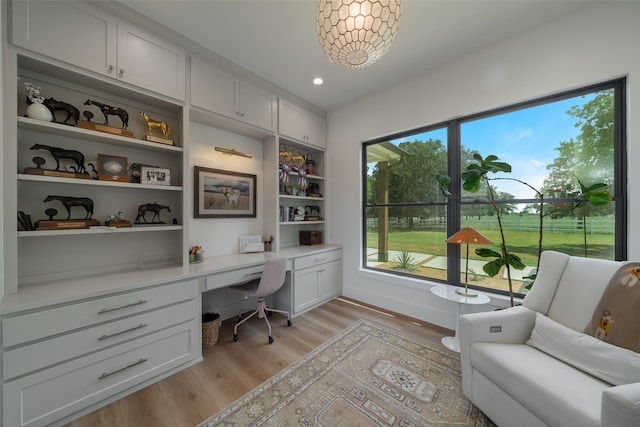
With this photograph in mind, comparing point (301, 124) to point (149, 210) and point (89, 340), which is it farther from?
point (89, 340)

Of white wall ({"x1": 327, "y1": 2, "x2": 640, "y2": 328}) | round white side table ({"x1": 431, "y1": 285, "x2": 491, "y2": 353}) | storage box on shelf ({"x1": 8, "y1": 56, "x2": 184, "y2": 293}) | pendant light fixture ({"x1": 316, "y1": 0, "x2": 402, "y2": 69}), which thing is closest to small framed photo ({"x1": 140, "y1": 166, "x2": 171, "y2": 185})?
storage box on shelf ({"x1": 8, "y1": 56, "x2": 184, "y2": 293})

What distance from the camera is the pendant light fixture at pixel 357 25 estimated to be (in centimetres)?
121

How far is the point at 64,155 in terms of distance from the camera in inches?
67.9

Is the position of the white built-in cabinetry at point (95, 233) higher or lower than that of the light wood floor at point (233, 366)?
higher

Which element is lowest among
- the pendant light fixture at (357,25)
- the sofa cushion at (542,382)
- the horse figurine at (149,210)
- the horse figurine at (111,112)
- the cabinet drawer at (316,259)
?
the sofa cushion at (542,382)

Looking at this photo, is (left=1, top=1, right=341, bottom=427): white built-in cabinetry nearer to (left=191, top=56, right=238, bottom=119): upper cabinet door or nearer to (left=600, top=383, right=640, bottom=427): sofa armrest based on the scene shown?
(left=191, top=56, right=238, bottom=119): upper cabinet door

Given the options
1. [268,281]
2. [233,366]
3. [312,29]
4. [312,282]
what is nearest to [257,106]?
[312,29]

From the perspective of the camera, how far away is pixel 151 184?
205 centimetres

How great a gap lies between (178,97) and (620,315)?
3.43 metres

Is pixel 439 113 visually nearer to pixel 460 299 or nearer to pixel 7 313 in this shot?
pixel 460 299

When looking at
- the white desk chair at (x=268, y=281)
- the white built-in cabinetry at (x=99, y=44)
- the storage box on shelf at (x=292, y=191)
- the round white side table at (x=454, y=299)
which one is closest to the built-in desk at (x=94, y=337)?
the white desk chair at (x=268, y=281)

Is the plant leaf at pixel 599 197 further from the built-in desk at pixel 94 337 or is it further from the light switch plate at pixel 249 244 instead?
the light switch plate at pixel 249 244

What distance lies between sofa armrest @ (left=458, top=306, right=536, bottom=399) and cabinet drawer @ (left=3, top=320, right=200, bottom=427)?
209cm

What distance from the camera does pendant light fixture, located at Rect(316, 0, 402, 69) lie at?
121 centimetres
